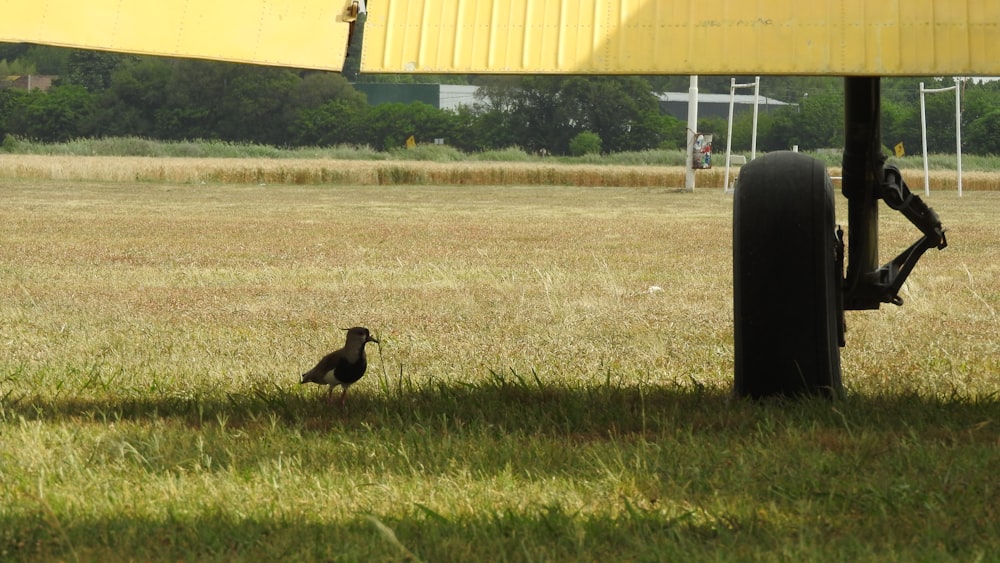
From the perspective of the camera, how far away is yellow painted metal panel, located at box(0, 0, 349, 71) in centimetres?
561

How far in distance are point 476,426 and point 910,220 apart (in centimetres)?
261

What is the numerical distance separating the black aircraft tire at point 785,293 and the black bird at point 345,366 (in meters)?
1.69

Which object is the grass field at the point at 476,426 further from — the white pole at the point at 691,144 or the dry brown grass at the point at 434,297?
the white pole at the point at 691,144

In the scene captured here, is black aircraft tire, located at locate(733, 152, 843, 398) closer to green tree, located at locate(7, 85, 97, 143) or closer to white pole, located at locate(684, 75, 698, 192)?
white pole, located at locate(684, 75, 698, 192)

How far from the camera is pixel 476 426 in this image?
5.62 meters

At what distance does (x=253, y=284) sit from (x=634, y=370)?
599 centimetres

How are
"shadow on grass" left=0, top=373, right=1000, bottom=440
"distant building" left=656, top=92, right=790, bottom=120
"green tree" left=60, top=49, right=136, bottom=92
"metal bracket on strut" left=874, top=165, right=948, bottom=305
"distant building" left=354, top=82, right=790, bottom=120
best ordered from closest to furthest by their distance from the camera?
1. "shadow on grass" left=0, top=373, right=1000, bottom=440
2. "metal bracket on strut" left=874, top=165, right=948, bottom=305
3. "green tree" left=60, top=49, right=136, bottom=92
4. "distant building" left=656, top=92, right=790, bottom=120
5. "distant building" left=354, top=82, right=790, bottom=120

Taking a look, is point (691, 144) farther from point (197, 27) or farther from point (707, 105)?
point (707, 105)

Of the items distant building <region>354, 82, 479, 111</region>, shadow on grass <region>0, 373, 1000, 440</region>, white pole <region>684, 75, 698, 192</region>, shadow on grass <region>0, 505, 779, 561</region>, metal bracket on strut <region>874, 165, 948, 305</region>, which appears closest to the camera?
shadow on grass <region>0, 505, 779, 561</region>

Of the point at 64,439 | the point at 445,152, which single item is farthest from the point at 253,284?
the point at 445,152

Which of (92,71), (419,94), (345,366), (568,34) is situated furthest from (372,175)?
(419,94)

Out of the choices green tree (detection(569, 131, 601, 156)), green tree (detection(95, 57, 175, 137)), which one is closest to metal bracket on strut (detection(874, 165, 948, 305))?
green tree (detection(569, 131, 601, 156))

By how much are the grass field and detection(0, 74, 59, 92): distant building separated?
78.3 metres

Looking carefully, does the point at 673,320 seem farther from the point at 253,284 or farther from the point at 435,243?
the point at 435,243
